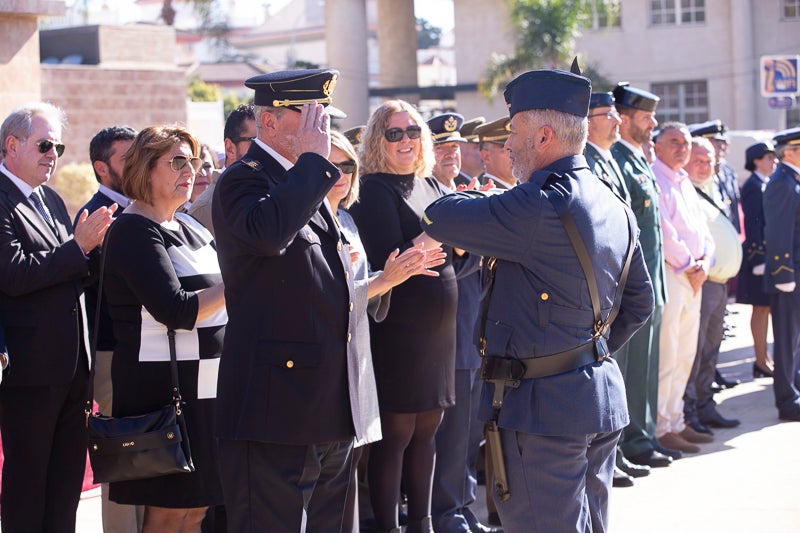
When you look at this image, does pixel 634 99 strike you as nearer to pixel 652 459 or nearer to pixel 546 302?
pixel 652 459

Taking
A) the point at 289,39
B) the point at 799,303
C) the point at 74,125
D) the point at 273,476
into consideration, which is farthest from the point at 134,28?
the point at 289,39

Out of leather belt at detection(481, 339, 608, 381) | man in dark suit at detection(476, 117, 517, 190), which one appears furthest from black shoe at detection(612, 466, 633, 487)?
leather belt at detection(481, 339, 608, 381)

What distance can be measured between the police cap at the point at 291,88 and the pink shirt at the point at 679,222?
14.1 feet

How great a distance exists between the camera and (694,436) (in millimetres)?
8039

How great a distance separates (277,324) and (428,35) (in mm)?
90487

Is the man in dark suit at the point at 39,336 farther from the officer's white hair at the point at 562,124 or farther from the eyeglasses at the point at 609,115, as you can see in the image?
the eyeglasses at the point at 609,115

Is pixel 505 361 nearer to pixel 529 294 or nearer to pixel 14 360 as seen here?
pixel 529 294

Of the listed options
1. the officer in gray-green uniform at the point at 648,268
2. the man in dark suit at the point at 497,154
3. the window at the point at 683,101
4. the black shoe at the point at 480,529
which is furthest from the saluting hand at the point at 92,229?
the window at the point at 683,101

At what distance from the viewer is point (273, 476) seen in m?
3.76

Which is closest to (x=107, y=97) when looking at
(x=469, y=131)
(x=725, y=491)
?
(x=469, y=131)

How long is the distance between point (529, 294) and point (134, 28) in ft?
71.7

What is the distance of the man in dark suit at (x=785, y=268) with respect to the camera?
8.70 meters

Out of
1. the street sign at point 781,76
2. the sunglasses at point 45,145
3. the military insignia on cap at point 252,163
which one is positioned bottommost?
the military insignia on cap at point 252,163

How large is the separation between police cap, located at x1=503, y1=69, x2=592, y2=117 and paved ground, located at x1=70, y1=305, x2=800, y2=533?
304cm
